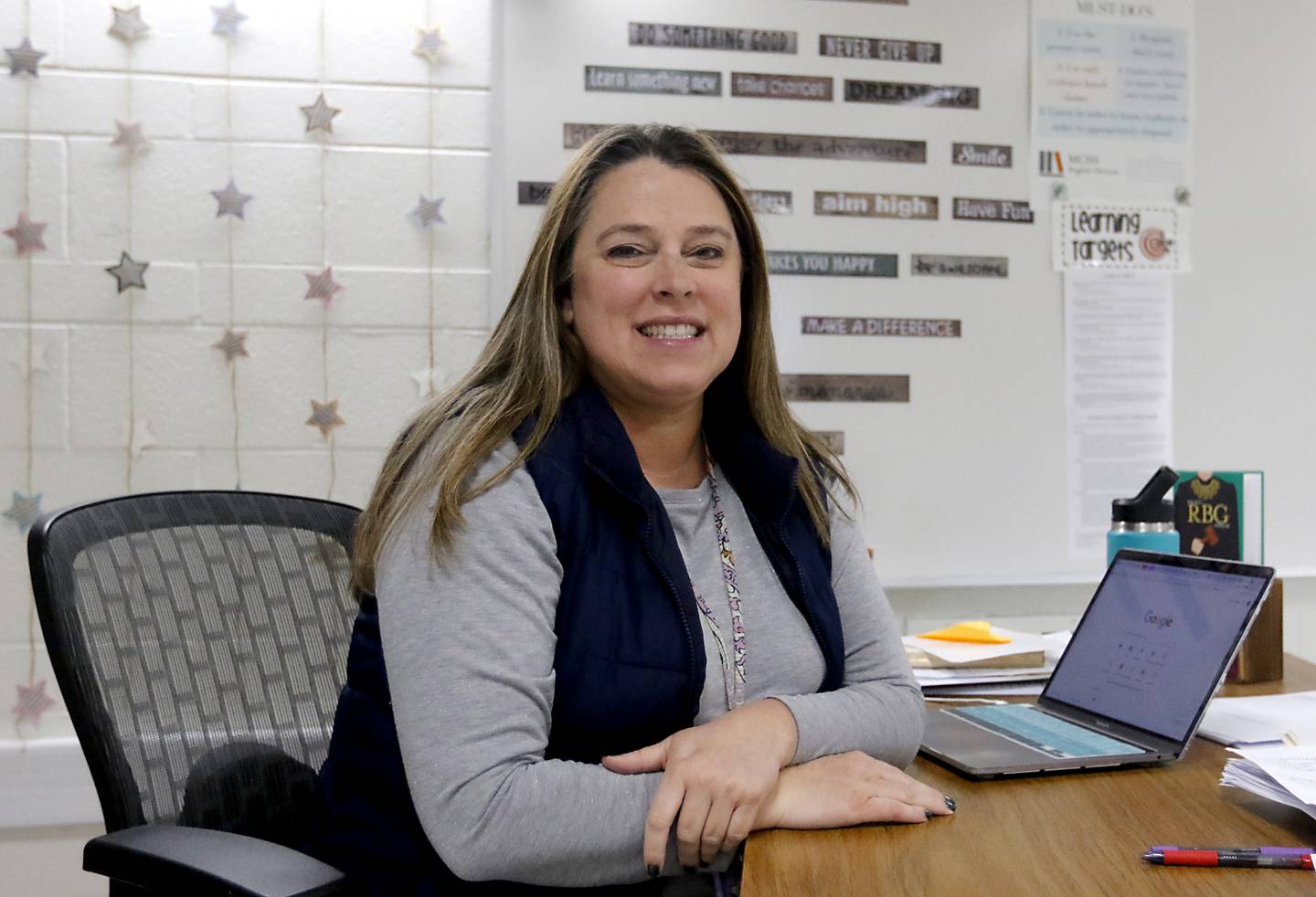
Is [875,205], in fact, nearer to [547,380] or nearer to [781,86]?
[781,86]

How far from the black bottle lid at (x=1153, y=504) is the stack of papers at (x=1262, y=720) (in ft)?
0.81

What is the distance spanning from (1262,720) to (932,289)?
133 centimetres

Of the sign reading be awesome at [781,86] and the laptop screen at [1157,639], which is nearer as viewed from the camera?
the laptop screen at [1157,639]

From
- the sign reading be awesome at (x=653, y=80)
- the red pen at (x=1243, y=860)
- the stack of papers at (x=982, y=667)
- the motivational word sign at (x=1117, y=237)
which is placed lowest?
the stack of papers at (x=982, y=667)

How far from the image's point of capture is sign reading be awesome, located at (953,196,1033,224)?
245 cm

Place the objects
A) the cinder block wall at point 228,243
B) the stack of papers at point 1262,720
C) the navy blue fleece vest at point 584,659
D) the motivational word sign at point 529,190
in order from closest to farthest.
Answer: the navy blue fleece vest at point 584,659 < the stack of papers at point 1262,720 < the cinder block wall at point 228,243 < the motivational word sign at point 529,190

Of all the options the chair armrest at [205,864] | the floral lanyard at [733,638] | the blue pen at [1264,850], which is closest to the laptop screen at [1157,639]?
the blue pen at [1264,850]

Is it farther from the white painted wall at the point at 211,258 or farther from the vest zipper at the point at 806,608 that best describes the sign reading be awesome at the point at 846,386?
the vest zipper at the point at 806,608

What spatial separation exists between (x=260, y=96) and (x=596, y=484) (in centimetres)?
144

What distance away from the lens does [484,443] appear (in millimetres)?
1174

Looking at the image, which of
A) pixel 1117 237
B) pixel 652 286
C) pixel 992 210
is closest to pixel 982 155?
pixel 992 210

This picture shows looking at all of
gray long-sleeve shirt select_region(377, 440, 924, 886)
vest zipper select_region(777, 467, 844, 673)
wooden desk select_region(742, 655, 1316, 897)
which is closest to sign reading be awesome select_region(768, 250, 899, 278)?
vest zipper select_region(777, 467, 844, 673)

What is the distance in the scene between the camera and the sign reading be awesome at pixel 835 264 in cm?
240

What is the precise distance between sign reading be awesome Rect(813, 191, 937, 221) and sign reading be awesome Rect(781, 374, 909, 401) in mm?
345
